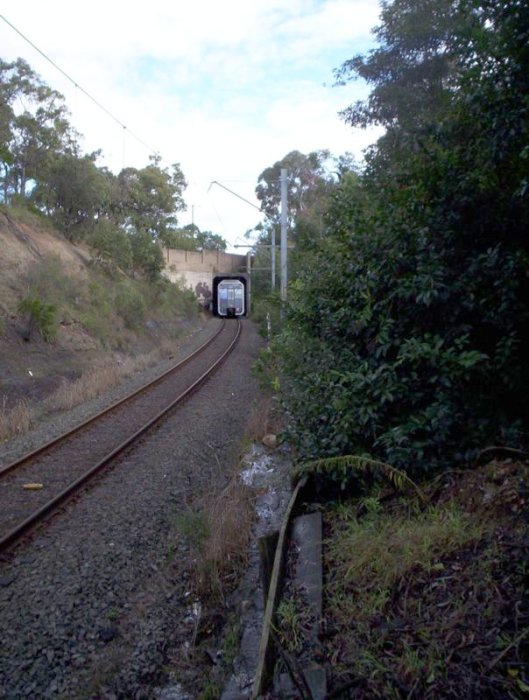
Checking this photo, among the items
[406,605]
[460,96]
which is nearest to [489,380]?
[406,605]

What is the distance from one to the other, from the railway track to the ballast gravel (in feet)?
0.74

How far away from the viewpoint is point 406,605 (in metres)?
3.40

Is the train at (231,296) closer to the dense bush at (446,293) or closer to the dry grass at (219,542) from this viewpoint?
the dry grass at (219,542)

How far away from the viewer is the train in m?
38.9

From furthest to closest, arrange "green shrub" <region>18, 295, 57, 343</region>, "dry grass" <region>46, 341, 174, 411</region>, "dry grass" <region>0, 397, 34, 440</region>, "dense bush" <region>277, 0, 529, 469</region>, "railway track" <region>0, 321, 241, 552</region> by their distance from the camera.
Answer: "green shrub" <region>18, 295, 57, 343</region> < "dry grass" <region>46, 341, 174, 411</region> < "dry grass" <region>0, 397, 34, 440</region> < "railway track" <region>0, 321, 241, 552</region> < "dense bush" <region>277, 0, 529, 469</region>


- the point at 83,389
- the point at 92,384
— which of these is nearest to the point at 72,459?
the point at 83,389

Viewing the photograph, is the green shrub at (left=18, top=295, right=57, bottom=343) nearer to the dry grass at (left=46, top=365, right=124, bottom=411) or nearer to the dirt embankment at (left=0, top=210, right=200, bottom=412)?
the dirt embankment at (left=0, top=210, right=200, bottom=412)

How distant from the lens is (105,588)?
5.45 m

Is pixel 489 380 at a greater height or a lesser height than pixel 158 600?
greater

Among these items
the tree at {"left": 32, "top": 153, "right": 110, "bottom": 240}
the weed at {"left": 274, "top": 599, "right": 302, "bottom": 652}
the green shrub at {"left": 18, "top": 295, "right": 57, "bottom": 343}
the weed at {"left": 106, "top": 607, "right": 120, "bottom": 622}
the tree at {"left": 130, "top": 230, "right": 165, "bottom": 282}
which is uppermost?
the tree at {"left": 32, "top": 153, "right": 110, "bottom": 240}

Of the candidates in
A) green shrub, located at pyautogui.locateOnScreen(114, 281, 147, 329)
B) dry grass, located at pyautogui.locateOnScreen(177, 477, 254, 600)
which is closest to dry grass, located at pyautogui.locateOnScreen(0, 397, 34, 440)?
dry grass, located at pyautogui.locateOnScreen(177, 477, 254, 600)

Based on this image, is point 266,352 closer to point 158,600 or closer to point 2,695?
point 158,600

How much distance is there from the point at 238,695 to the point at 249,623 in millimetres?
915

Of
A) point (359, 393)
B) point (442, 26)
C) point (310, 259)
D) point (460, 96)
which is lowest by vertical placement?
point (359, 393)
